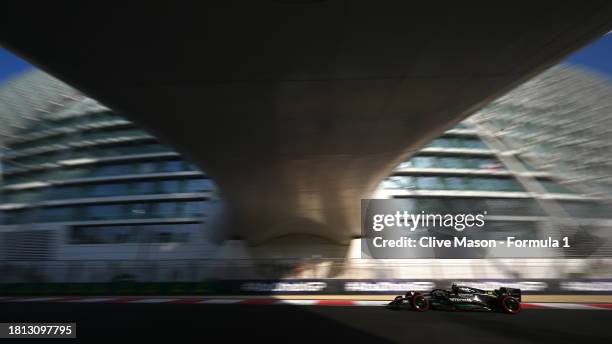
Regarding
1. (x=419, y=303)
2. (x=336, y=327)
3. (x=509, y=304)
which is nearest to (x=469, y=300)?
(x=509, y=304)

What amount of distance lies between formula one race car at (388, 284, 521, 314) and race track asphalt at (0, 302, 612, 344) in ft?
1.32

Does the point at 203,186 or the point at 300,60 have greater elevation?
the point at 300,60

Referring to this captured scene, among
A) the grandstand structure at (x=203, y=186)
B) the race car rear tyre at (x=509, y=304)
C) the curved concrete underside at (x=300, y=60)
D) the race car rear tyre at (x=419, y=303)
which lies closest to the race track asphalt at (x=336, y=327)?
the race car rear tyre at (x=509, y=304)

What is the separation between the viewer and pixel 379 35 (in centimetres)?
589

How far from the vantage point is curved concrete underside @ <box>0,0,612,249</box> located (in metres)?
5.28

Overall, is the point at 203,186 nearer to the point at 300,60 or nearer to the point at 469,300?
the point at 469,300

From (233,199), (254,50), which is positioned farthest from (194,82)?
(233,199)

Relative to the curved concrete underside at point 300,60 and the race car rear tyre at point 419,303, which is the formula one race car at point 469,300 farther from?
the curved concrete underside at point 300,60

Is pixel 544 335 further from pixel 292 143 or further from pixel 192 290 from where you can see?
pixel 192 290

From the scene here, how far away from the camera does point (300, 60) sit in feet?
22.0

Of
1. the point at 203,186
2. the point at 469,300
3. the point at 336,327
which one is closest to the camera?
the point at 336,327

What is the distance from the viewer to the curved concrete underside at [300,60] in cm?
528

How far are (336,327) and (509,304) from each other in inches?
222

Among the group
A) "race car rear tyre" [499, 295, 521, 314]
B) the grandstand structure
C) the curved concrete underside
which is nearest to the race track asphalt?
"race car rear tyre" [499, 295, 521, 314]
